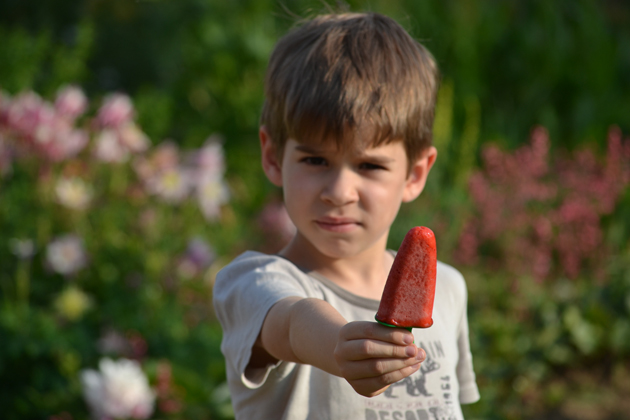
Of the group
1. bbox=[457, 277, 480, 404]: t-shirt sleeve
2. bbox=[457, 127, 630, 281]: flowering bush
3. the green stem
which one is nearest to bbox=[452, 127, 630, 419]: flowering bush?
bbox=[457, 127, 630, 281]: flowering bush

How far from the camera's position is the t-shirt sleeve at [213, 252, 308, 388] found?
145 cm

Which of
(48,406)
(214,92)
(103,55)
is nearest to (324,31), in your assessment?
(48,406)

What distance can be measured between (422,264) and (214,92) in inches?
202

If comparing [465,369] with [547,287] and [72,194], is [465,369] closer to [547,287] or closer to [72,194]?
[72,194]

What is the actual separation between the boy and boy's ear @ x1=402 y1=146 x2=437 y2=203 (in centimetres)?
4

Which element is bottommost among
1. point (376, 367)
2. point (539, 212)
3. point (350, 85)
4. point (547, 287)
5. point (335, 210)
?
point (547, 287)

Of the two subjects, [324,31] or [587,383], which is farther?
[587,383]

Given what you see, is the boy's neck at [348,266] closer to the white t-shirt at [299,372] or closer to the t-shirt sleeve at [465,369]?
the white t-shirt at [299,372]

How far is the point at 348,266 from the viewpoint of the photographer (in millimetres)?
1723

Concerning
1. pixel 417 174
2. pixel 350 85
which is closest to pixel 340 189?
pixel 350 85

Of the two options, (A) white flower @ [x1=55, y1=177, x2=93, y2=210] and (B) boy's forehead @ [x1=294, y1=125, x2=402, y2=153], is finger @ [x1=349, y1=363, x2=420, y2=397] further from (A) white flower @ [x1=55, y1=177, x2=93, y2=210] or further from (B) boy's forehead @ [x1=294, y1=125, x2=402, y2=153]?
(A) white flower @ [x1=55, y1=177, x2=93, y2=210]

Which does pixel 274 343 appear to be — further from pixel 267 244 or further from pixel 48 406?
pixel 267 244

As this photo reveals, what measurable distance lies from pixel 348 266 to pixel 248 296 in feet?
1.07

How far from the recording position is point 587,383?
153 inches
